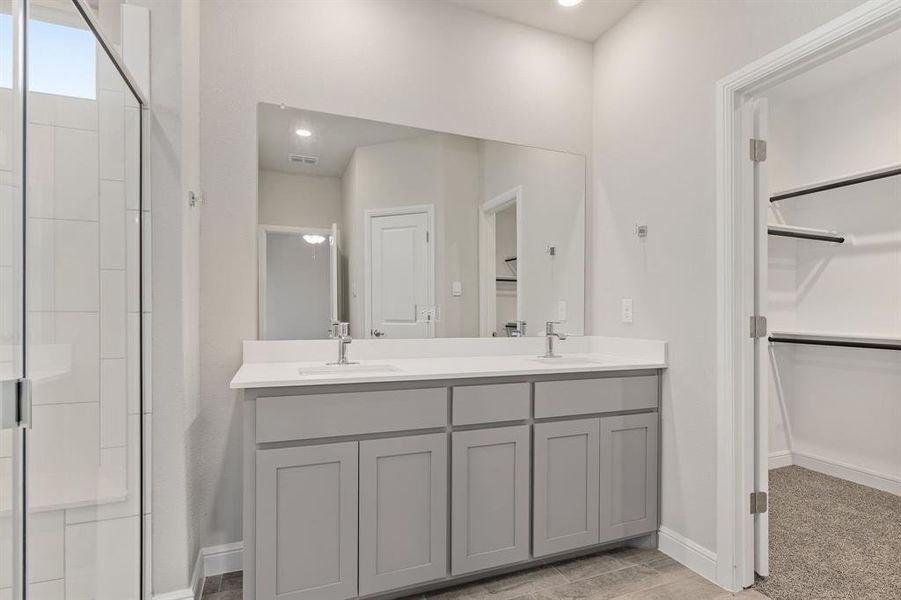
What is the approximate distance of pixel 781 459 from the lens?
3486 mm

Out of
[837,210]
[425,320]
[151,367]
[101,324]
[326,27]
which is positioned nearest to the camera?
[101,324]

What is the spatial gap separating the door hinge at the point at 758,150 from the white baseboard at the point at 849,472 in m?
2.50

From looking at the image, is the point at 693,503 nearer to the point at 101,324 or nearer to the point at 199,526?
the point at 199,526

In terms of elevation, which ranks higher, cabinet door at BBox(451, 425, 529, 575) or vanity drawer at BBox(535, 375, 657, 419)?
vanity drawer at BBox(535, 375, 657, 419)

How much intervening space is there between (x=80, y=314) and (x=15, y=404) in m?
0.36

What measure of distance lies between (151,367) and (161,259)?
1.27ft

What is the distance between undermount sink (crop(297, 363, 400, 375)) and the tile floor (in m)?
0.92

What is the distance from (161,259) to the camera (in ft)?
5.44

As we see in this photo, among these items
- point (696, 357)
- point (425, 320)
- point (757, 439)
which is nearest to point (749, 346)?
point (696, 357)

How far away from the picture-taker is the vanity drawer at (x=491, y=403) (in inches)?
73.7

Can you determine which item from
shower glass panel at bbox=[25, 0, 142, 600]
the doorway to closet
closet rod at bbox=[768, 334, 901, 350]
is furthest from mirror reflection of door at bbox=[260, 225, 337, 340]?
closet rod at bbox=[768, 334, 901, 350]

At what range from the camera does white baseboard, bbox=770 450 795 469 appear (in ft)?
11.4

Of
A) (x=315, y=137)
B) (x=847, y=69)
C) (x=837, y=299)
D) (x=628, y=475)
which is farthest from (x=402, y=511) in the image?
(x=847, y=69)

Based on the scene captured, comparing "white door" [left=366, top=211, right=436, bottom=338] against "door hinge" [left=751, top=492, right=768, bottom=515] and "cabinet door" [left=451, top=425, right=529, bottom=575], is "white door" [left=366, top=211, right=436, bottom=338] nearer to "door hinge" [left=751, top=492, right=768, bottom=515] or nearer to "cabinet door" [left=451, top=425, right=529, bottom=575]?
"cabinet door" [left=451, top=425, right=529, bottom=575]
